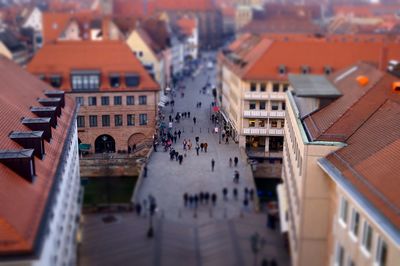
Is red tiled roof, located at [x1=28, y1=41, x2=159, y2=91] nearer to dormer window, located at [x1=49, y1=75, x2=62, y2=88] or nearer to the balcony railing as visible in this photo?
dormer window, located at [x1=49, y1=75, x2=62, y2=88]

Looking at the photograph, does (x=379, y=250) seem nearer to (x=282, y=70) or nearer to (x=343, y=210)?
(x=343, y=210)

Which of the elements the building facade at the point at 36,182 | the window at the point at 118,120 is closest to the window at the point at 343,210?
the building facade at the point at 36,182

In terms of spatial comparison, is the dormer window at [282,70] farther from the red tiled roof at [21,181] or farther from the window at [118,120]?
the red tiled roof at [21,181]

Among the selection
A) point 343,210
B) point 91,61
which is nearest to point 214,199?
point 343,210

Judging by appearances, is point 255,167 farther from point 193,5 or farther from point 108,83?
point 193,5

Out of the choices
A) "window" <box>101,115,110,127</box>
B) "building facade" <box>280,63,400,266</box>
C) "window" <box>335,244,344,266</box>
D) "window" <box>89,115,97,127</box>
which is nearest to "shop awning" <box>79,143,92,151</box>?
"window" <box>89,115,97,127</box>

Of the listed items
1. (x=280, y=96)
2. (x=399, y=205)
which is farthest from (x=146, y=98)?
(x=399, y=205)
